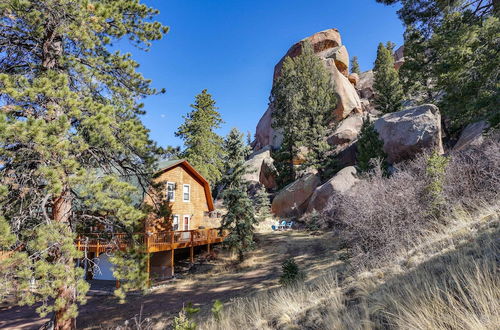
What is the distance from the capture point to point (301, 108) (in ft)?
105

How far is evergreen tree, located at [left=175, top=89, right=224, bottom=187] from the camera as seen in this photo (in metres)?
30.8

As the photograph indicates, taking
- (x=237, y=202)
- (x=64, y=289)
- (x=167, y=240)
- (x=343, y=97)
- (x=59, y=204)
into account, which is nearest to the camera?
(x=64, y=289)

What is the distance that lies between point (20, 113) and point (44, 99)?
3.00 ft

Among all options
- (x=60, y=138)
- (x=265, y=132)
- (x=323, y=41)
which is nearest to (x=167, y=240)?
(x=60, y=138)

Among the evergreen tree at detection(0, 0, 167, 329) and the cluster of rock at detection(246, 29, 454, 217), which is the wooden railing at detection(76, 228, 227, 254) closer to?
the evergreen tree at detection(0, 0, 167, 329)

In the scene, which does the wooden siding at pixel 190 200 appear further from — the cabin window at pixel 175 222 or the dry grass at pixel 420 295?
the dry grass at pixel 420 295

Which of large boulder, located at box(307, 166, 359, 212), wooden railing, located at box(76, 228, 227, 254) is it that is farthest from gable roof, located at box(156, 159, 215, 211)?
large boulder, located at box(307, 166, 359, 212)

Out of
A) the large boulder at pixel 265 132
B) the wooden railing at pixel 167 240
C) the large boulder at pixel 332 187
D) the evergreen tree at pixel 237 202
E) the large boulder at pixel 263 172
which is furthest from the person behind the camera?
the large boulder at pixel 265 132

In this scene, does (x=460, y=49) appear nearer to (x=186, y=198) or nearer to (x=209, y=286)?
(x=209, y=286)

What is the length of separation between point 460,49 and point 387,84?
27834 mm

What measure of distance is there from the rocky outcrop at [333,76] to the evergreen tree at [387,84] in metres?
5.73

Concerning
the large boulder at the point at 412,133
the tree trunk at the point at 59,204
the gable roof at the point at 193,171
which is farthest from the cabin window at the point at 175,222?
the large boulder at the point at 412,133

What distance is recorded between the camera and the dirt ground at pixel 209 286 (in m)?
12.0

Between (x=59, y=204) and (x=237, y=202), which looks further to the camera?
(x=237, y=202)
